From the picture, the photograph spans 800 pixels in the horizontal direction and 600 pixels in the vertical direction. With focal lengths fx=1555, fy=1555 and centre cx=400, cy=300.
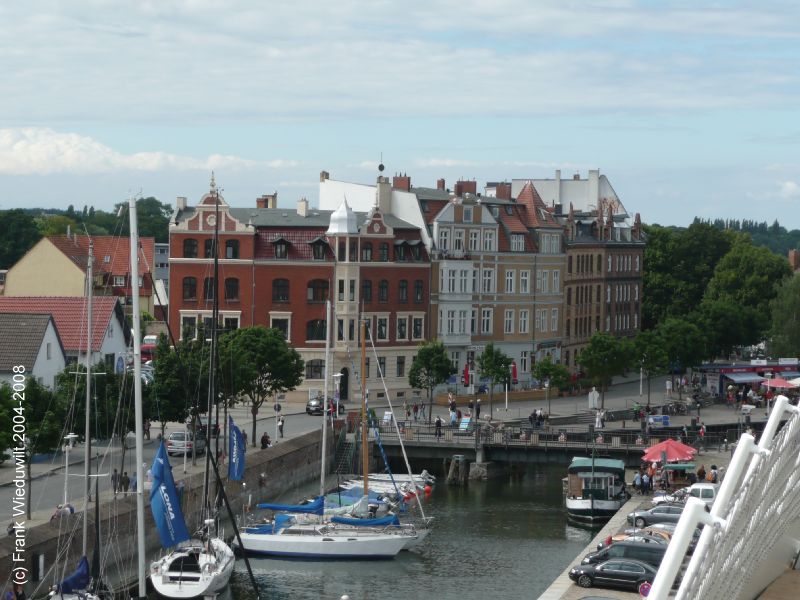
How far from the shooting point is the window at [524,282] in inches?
4055

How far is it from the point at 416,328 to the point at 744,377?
2227 cm

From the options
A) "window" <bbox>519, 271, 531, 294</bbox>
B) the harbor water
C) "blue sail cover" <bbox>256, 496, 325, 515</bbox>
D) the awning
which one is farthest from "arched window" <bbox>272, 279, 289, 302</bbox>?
"blue sail cover" <bbox>256, 496, 325, 515</bbox>

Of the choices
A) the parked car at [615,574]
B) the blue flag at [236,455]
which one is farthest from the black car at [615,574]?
the blue flag at [236,455]

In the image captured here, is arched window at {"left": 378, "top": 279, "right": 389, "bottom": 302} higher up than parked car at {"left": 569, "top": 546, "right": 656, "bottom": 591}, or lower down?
higher up

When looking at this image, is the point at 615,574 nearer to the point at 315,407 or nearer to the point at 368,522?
the point at 368,522

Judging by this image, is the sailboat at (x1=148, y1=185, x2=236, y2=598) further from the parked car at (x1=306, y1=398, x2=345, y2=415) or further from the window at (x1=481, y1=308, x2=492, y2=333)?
the window at (x1=481, y1=308, x2=492, y2=333)

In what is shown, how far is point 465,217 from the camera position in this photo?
Result: 9738 cm

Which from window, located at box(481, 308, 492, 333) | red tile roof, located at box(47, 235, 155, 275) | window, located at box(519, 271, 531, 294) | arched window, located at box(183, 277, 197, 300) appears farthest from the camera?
window, located at box(519, 271, 531, 294)

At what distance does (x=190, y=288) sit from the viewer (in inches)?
3499

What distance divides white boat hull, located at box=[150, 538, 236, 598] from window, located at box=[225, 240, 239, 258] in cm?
4296

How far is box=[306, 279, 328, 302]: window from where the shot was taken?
8956 centimetres

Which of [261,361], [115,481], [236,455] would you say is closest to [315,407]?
[261,361]

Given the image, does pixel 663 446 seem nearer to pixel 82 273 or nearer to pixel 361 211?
pixel 361 211

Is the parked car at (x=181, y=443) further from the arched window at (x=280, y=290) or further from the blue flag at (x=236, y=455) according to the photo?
the arched window at (x=280, y=290)
